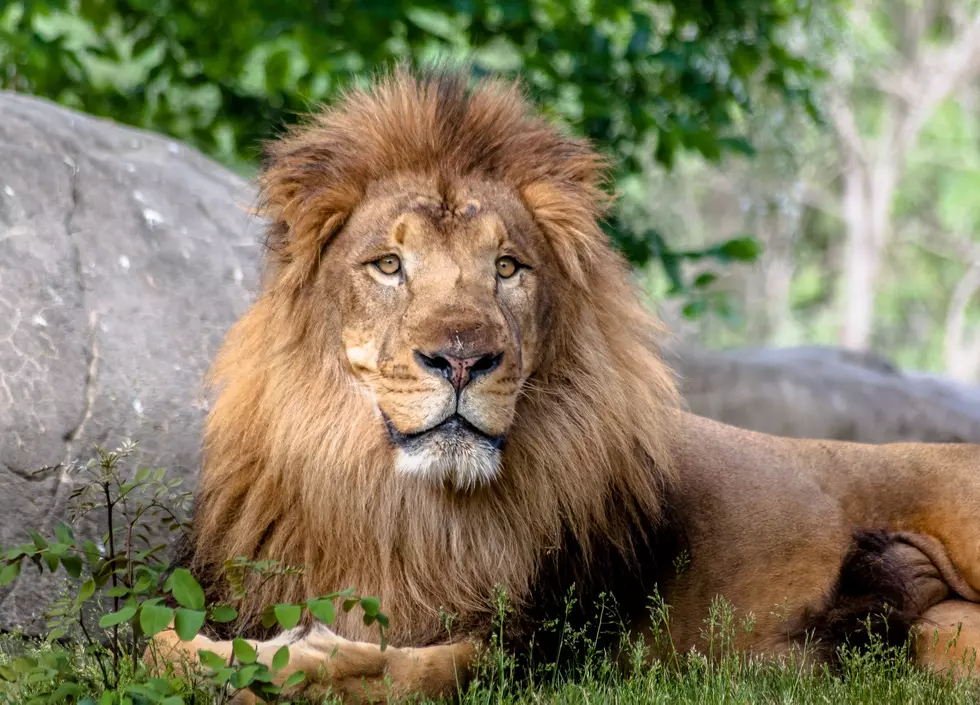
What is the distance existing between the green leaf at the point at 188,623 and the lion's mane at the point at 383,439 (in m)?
0.60

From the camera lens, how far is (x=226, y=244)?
4742mm

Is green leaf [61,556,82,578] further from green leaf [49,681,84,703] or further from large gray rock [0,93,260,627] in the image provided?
large gray rock [0,93,260,627]

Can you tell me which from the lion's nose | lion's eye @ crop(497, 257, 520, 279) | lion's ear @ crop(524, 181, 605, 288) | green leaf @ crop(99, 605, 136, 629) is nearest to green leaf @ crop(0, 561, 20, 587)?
green leaf @ crop(99, 605, 136, 629)

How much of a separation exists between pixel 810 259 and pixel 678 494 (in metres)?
21.3

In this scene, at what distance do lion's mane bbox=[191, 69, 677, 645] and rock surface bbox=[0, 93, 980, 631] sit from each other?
26.7 inches

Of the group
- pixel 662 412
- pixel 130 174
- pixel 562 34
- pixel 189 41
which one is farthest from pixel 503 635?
pixel 189 41

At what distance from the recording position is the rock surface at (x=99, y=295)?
388 centimetres

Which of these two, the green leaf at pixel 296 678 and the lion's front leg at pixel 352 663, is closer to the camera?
the green leaf at pixel 296 678

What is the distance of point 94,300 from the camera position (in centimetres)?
420

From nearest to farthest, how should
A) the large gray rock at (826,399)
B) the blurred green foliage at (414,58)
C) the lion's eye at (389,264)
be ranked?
the lion's eye at (389,264) → the blurred green foliage at (414,58) → the large gray rock at (826,399)

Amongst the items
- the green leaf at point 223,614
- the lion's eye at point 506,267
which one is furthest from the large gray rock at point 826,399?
the green leaf at point 223,614

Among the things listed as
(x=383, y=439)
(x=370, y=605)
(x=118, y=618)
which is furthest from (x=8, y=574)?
(x=383, y=439)

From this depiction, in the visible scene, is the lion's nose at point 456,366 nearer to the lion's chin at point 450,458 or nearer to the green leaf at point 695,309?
the lion's chin at point 450,458

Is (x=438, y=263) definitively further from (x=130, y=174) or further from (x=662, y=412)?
(x=130, y=174)
